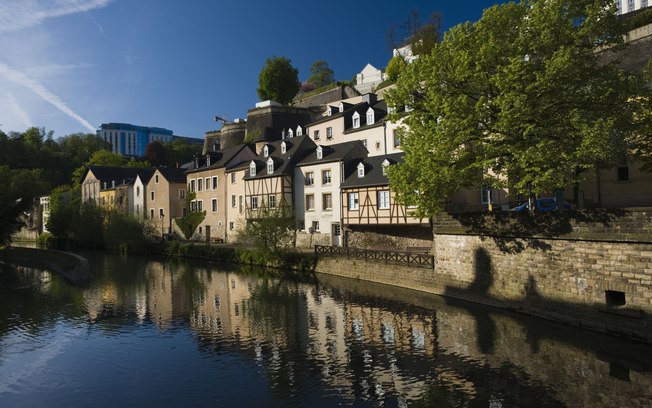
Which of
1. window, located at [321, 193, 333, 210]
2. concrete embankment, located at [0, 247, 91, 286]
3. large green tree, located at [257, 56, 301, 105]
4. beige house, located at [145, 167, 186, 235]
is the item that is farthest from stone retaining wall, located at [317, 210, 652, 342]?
large green tree, located at [257, 56, 301, 105]

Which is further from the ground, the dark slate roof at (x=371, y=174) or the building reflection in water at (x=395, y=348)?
the dark slate roof at (x=371, y=174)

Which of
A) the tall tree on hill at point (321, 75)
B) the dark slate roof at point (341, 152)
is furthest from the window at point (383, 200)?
the tall tree on hill at point (321, 75)

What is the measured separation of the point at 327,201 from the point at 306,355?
Answer: 23.2 metres

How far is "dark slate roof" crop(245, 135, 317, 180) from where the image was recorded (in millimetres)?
41000

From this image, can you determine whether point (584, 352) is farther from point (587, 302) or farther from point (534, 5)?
point (534, 5)

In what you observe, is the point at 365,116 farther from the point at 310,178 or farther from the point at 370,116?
the point at 310,178

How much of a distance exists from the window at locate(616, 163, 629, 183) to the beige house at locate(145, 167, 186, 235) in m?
45.0

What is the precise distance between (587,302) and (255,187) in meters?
31.4

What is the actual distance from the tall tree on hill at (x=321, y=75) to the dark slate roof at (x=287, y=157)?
54.6m

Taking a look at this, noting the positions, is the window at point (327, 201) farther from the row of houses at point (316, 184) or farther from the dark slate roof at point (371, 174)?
the dark slate roof at point (371, 174)

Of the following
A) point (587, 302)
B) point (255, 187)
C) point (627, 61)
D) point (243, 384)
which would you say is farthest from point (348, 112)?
point (243, 384)

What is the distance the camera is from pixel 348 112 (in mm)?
44938

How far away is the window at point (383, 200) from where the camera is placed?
31.7 metres

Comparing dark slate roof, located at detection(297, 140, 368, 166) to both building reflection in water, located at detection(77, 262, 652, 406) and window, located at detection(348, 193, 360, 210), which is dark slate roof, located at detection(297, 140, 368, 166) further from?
building reflection in water, located at detection(77, 262, 652, 406)
